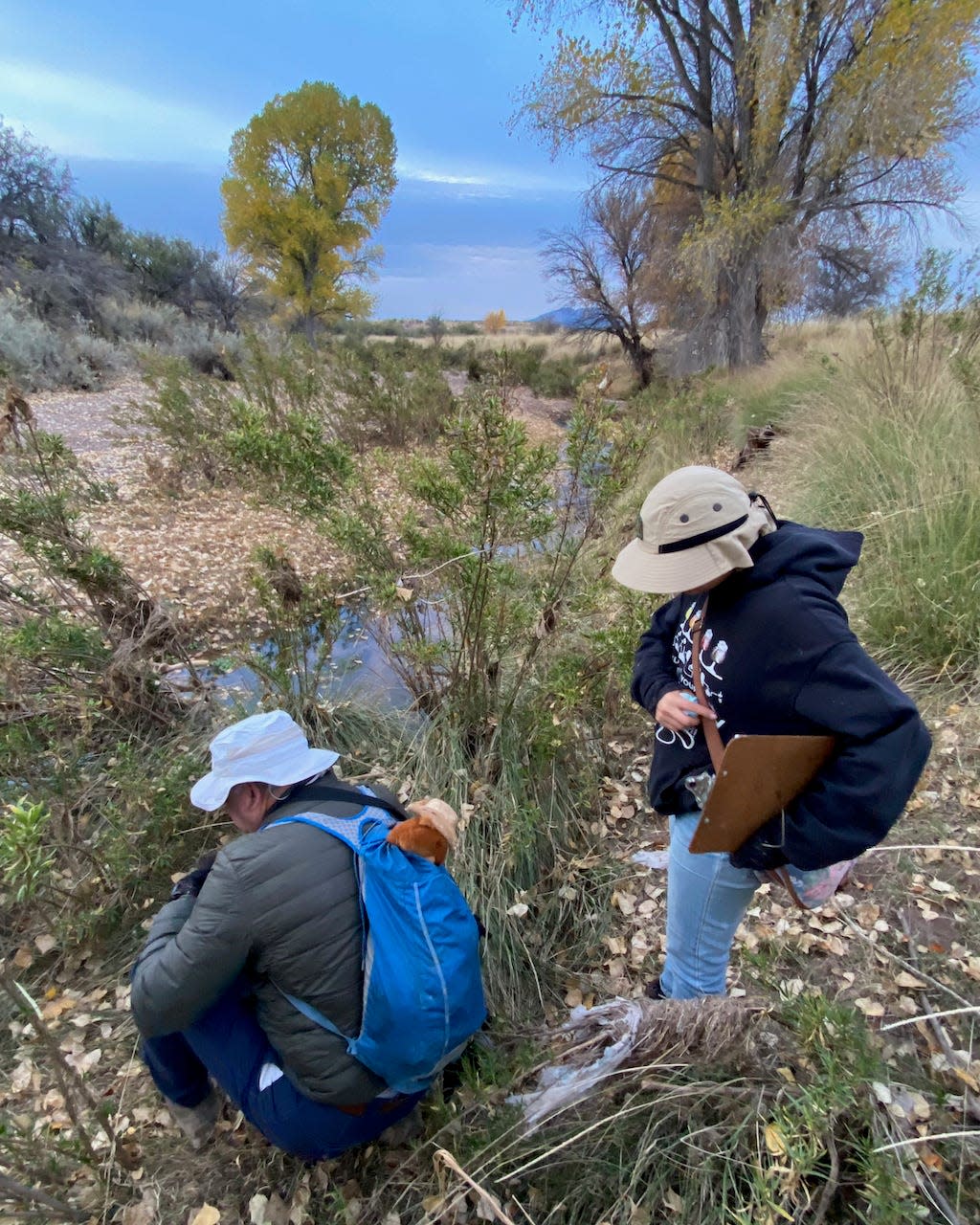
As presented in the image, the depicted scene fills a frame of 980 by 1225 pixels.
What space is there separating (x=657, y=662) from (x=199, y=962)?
4.33ft

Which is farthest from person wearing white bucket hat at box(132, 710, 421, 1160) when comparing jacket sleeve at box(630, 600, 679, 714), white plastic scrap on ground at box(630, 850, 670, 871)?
white plastic scrap on ground at box(630, 850, 670, 871)

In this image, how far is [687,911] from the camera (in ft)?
5.59

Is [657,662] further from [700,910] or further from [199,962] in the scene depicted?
[199,962]

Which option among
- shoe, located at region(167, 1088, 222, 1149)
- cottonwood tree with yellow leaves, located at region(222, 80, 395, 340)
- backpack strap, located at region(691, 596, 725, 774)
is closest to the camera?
backpack strap, located at region(691, 596, 725, 774)

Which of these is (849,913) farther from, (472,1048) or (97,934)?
(97,934)

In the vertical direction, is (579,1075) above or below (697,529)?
below

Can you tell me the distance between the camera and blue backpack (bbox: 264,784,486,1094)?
1.50m

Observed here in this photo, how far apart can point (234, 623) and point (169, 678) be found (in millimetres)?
1753

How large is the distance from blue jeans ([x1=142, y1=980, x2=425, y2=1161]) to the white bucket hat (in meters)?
0.54

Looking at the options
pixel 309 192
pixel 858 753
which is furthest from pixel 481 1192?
pixel 309 192

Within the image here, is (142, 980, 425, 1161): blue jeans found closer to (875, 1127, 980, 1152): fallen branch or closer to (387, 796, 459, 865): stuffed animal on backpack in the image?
(387, 796, 459, 865): stuffed animal on backpack

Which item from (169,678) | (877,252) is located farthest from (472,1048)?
(877,252)

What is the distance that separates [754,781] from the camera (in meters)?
1.27

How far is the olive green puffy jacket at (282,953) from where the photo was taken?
145 centimetres
